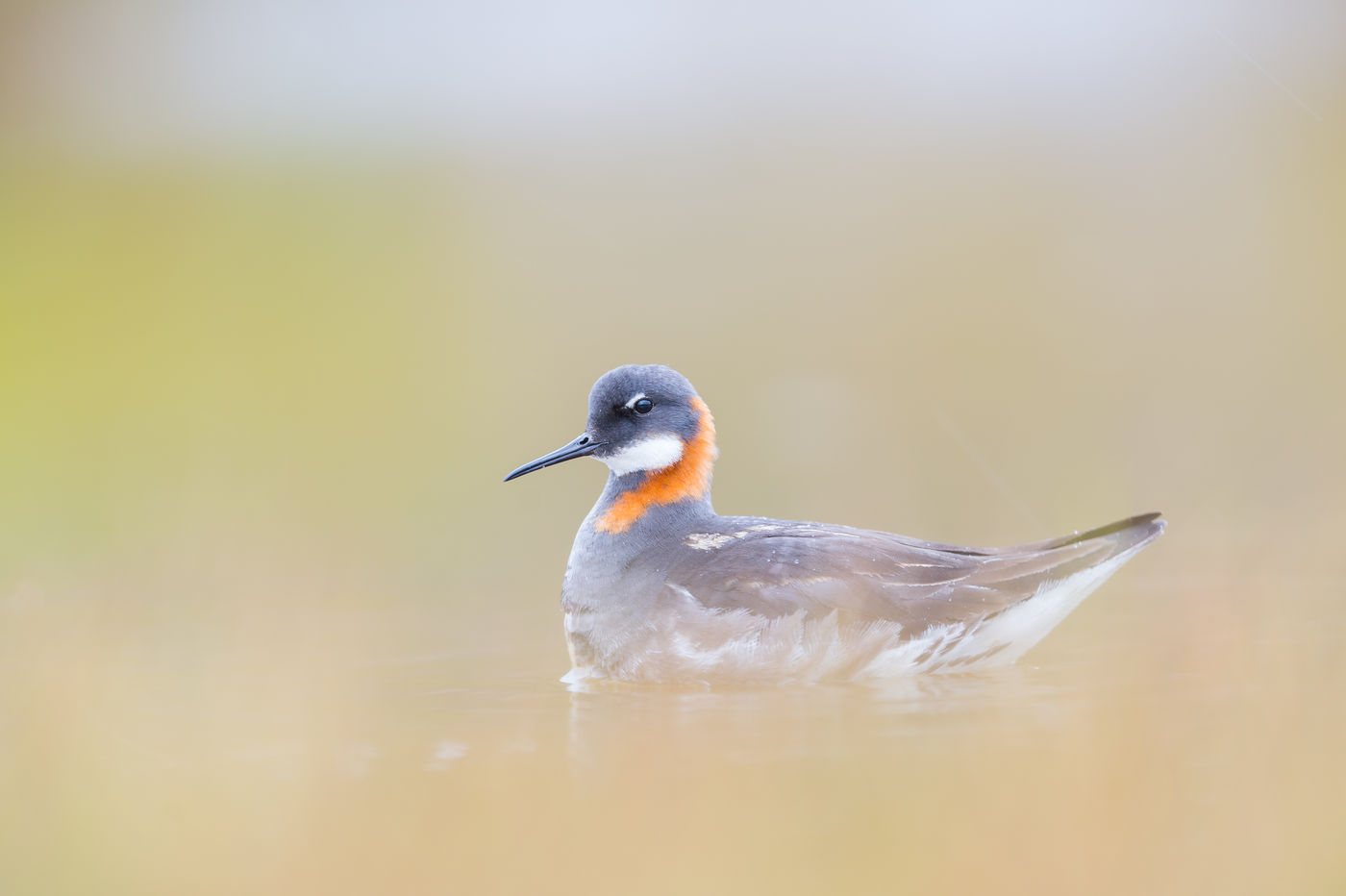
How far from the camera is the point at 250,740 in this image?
4.13 meters

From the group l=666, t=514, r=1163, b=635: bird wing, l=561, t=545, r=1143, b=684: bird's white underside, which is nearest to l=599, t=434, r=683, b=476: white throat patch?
l=666, t=514, r=1163, b=635: bird wing

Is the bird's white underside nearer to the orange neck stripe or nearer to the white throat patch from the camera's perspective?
the orange neck stripe

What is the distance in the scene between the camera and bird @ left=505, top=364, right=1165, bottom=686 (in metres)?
4.66

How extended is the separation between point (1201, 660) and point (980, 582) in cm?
83

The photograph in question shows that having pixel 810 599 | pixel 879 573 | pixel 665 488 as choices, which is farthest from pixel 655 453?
pixel 879 573

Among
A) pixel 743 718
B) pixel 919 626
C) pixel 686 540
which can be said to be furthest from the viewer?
pixel 686 540

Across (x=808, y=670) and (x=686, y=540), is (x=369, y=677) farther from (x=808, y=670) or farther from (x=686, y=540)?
(x=808, y=670)

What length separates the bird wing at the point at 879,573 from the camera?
4699 mm

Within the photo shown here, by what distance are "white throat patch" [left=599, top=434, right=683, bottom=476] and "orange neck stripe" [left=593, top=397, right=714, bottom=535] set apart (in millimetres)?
Result: 26

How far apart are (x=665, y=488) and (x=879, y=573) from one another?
3.28 feet

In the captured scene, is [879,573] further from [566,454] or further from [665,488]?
[566,454]

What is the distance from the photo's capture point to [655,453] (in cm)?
525

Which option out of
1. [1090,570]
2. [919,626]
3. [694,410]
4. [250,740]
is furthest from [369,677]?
[1090,570]

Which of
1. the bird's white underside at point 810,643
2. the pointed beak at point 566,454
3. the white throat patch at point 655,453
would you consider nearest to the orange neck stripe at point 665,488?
the white throat patch at point 655,453
